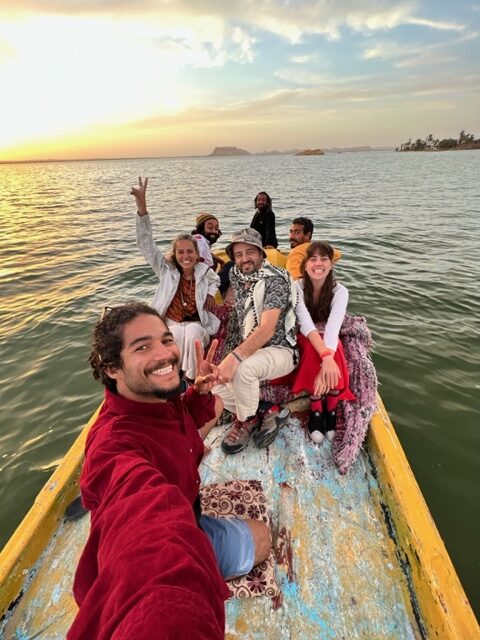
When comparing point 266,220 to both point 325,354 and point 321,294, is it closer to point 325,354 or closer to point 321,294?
point 321,294

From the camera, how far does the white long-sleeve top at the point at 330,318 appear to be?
366cm

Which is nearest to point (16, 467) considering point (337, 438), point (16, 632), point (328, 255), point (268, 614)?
point (16, 632)

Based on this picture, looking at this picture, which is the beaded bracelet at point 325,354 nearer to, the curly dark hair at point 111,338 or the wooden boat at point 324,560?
the wooden boat at point 324,560

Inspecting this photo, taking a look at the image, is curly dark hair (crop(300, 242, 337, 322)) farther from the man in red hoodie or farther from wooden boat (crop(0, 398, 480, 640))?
the man in red hoodie

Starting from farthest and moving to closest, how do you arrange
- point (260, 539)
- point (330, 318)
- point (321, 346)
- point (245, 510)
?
point (330, 318) < point (321, 346) < point (245, 510) < point (260, 539)

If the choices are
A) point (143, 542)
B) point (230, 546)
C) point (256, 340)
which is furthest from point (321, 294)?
point (143, 542)

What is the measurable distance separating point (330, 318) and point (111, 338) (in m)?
2.59

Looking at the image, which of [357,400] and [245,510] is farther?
[357,400]

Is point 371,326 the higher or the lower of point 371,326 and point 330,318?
the lower

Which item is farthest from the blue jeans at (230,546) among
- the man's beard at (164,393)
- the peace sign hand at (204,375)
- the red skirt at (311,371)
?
the red skirt at (311,371)

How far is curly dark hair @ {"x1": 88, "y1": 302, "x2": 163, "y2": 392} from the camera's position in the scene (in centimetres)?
185

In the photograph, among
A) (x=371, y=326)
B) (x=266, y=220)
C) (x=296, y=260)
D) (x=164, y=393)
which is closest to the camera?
(x=164, y=393)

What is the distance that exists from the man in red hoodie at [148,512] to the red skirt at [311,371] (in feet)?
4.89

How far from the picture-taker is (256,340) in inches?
136
